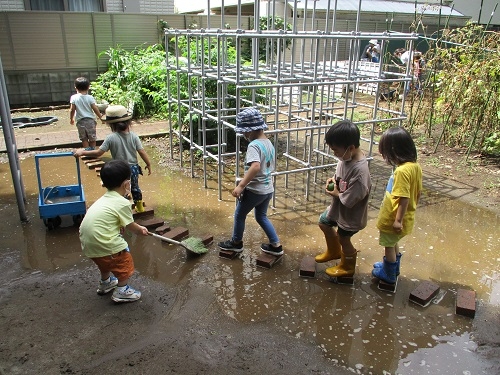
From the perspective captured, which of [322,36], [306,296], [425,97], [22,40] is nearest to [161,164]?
[322,36]

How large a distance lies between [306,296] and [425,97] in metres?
6.37

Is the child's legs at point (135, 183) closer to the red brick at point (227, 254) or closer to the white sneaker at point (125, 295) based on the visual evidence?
the red brick at point (227, 254)

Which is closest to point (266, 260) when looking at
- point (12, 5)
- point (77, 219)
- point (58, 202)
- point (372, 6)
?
point (77, 219)

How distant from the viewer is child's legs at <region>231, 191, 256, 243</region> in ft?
13.8

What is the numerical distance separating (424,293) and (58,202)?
→ 4150mm

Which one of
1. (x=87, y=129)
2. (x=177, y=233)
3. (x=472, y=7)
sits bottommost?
(x=177, y=233)

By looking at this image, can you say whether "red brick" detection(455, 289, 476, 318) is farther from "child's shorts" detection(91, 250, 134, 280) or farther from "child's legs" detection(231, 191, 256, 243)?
"child's shorts" detection(91, 250, 134, 280)

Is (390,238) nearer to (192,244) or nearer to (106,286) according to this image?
(192,244)

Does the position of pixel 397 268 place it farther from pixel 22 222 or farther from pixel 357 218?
pixel 22 222

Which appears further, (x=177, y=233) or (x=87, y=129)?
(x=87, y=129)

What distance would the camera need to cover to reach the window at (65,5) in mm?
12680

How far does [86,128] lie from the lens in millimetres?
6871

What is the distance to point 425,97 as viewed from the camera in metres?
8.55

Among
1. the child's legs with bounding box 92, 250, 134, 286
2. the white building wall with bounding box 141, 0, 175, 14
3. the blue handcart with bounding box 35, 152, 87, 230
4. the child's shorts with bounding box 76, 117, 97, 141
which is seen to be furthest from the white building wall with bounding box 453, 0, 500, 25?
the child's legs with bounding box 92, 250, 134, 286
